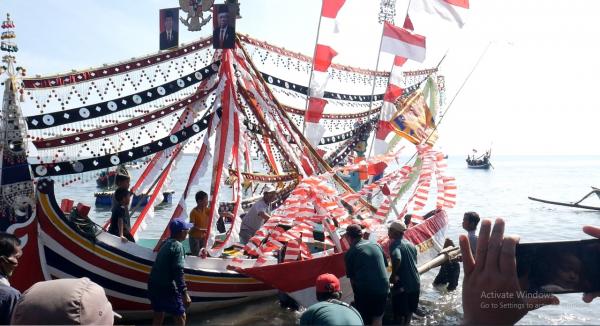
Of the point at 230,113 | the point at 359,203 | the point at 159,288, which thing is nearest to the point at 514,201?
the point at 359,203

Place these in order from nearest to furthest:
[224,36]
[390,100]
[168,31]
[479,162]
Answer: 1. [224,36]
2. [168,31]
3. [390,100]
4. [479,162]

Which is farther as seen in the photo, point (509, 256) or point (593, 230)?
point (593, 230)

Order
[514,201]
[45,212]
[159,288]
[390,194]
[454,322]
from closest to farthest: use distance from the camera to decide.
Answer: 1. [159,288]
2. [45,212]
3. [454,322]
4. [390,194]
5. [514,201]

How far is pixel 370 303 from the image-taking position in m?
5.91

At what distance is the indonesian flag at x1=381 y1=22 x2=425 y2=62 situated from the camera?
10656mm

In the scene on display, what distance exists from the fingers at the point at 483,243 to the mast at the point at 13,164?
20.6ft

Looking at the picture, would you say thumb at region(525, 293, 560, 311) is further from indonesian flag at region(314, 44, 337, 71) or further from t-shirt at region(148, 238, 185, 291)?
indonesian flag at region(314, 44, 337, 71)

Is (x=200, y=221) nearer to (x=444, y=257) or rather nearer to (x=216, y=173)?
(x=216, y=173)

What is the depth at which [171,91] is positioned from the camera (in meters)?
8.95

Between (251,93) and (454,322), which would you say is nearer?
(454,322)

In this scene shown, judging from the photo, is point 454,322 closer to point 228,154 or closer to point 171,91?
point 228,154

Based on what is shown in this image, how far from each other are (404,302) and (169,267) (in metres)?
3.40

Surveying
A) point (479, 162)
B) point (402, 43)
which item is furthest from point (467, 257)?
point (479, 162)

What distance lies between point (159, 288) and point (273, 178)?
4.62 metres
